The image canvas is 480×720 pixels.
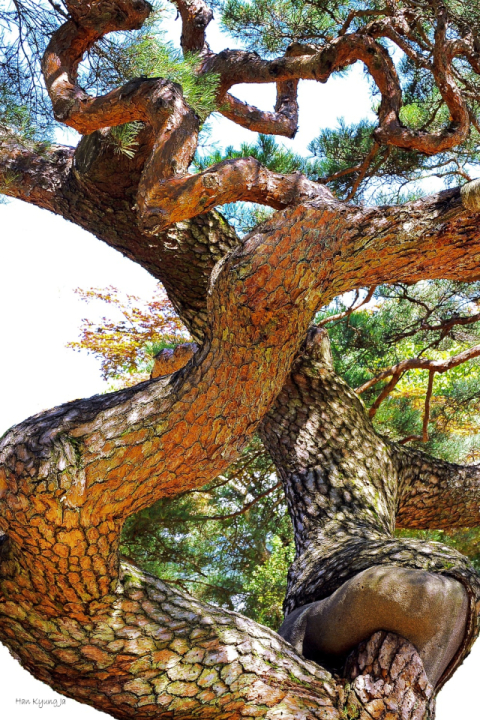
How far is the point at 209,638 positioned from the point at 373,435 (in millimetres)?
1043

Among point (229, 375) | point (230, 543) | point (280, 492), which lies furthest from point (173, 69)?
point (230, 543)

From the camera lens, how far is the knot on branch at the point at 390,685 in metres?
1.33

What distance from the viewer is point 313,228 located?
1.50 meters

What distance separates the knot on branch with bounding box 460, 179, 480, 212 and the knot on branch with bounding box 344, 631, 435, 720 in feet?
3.22

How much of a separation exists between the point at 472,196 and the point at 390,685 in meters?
1.09

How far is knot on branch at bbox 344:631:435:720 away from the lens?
1.33m

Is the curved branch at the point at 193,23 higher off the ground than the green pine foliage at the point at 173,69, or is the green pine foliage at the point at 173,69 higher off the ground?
the curved branch at the point at 193,23

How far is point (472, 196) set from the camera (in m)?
1.58

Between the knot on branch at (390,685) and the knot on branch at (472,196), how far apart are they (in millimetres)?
980

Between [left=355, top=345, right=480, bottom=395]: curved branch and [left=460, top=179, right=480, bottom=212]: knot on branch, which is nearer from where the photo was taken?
[left=460, top=179, right=480, bottom=212]: knot on branch

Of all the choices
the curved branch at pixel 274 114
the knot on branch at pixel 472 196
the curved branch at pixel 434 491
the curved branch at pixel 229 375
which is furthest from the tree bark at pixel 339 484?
the knot on branch at pixel 472 196

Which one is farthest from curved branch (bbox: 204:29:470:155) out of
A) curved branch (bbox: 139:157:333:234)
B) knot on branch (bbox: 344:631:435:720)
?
knot on branch (bbox: 344:631:435:720)

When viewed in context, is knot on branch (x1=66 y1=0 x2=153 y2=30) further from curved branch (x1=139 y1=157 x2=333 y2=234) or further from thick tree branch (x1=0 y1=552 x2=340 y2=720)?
thick tree branch (x1=0 y1=552 x2=340 y2=720)

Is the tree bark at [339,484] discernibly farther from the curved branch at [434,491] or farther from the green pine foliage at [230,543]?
the green pine foliage at [230,543]
